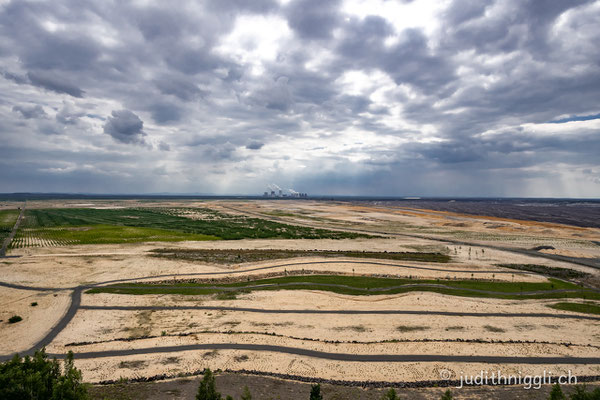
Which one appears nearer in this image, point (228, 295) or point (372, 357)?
point (372, 357)

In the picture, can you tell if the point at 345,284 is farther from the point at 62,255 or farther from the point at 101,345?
the point at 62,255

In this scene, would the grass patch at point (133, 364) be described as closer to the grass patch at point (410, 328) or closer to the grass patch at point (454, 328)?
the grass patch at point (410, 328)

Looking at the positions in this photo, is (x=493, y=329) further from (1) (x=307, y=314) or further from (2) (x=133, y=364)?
(2) (x=133, y=364)

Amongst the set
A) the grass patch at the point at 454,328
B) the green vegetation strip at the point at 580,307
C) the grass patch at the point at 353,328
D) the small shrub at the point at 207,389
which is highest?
Answer: the small shrub at the point at 207,389

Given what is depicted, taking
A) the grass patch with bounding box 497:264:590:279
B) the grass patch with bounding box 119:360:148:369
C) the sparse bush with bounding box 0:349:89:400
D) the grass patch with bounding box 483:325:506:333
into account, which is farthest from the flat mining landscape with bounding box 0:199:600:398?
the sparse bush with bounding box 0:349:89:400

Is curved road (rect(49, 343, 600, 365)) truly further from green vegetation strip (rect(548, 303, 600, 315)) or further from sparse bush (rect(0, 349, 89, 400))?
green vegetation strip (rect(548, 303, 600, 315))

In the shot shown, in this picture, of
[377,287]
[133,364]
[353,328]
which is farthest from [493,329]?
[133,364]

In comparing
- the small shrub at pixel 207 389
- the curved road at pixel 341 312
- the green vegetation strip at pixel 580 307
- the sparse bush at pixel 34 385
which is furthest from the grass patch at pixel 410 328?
the sparse bush at pixel 34 385
